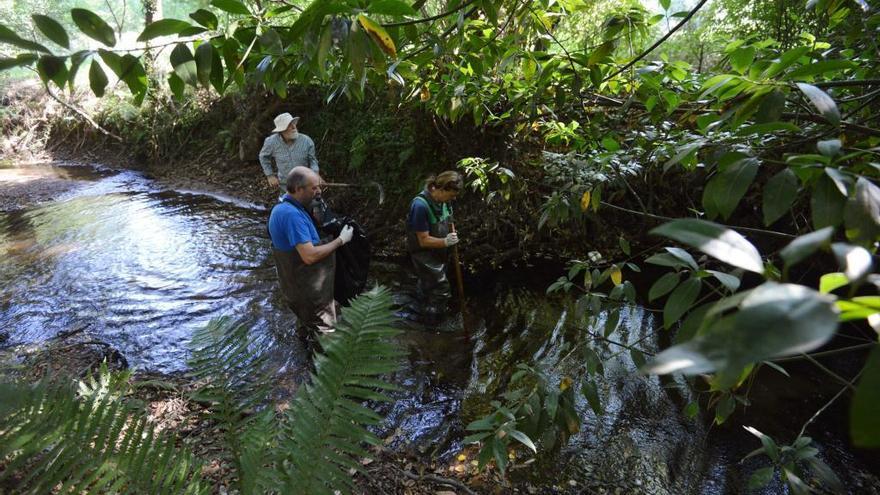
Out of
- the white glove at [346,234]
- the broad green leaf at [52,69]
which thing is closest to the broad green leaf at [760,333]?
the broad green leaf at [52,69]

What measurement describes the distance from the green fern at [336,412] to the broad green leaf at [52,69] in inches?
47.7

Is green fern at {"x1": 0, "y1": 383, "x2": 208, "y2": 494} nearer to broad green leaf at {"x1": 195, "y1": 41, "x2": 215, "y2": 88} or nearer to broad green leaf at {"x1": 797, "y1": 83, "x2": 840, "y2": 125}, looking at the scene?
broad green leaf at {"x1": 195, "y1": 41, "x2": 215, "y2": 88}

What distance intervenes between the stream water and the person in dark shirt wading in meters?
0.34

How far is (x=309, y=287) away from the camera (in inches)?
138

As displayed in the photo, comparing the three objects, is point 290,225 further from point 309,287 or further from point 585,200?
point 585,200

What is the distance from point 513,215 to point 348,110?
4.42 m

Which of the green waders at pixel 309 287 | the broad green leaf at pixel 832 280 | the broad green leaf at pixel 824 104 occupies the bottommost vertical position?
the green waders at pixel 309 287

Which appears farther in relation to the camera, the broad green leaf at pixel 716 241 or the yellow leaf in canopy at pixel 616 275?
the yellow leaf in canopy at pixel 616 275

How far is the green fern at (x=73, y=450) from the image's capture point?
1.51 meters

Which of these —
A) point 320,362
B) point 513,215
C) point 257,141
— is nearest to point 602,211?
point 513,215

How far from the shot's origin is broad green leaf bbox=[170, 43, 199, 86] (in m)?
1.02

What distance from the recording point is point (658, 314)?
4637 mm

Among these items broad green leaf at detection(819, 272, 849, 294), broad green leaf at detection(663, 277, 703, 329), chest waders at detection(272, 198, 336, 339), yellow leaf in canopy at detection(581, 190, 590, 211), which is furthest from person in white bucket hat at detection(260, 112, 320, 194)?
broad green leaf at detection(819, 272, 849, 294)

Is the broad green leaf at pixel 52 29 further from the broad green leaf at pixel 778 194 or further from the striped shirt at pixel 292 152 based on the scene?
the striped shirt at pixel 292 152
